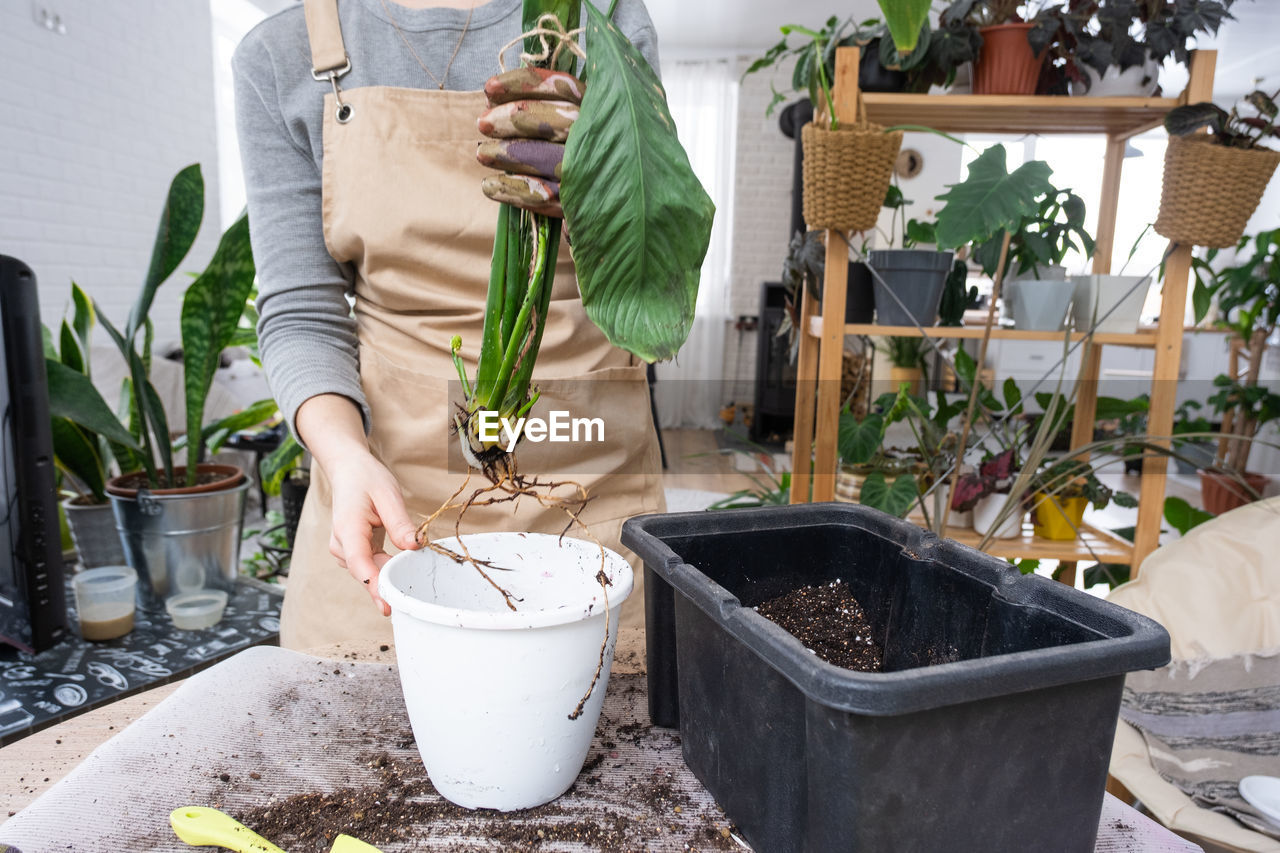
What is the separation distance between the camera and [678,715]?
631 millimetres

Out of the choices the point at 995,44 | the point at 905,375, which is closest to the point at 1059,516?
the point at 995,44

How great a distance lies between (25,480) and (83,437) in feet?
1.73

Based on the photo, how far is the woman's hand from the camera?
609 millimetres

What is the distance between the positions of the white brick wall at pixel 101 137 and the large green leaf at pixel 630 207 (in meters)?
3.73

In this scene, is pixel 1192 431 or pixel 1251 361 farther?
pixel 1251 361

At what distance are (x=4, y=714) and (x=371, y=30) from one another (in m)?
0.97

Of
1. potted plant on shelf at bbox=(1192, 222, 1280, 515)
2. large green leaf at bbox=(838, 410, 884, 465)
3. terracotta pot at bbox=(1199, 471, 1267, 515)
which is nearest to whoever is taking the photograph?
large green leaf at bbox=(838, 410, 884, 465)

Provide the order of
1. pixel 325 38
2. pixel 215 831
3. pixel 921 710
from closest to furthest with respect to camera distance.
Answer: pixel 921 710 < pixel 215 831 < pixel 325 38

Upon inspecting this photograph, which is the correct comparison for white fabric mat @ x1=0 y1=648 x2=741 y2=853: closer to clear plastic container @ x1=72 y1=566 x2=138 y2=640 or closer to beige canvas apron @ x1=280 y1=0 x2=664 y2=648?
beige canvas apron @ x1=280 y1=0 x2=664 y2=648

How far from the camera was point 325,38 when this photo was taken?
2.88ft

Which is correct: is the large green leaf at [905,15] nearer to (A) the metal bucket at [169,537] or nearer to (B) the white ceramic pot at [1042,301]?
(B) the white ceramic pot at [1042,301]

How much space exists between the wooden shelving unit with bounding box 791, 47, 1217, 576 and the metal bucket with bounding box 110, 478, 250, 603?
1.27 m

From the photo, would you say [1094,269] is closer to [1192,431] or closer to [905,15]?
[905,15]

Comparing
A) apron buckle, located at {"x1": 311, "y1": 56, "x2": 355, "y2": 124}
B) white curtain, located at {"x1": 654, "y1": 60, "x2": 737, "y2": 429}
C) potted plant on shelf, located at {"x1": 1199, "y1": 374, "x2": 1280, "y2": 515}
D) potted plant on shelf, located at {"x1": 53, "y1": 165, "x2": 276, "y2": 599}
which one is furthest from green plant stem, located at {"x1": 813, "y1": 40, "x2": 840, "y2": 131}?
white curtain, located at {"x1": 654, "y1": 60, "x2": 737, "y2": 429}
